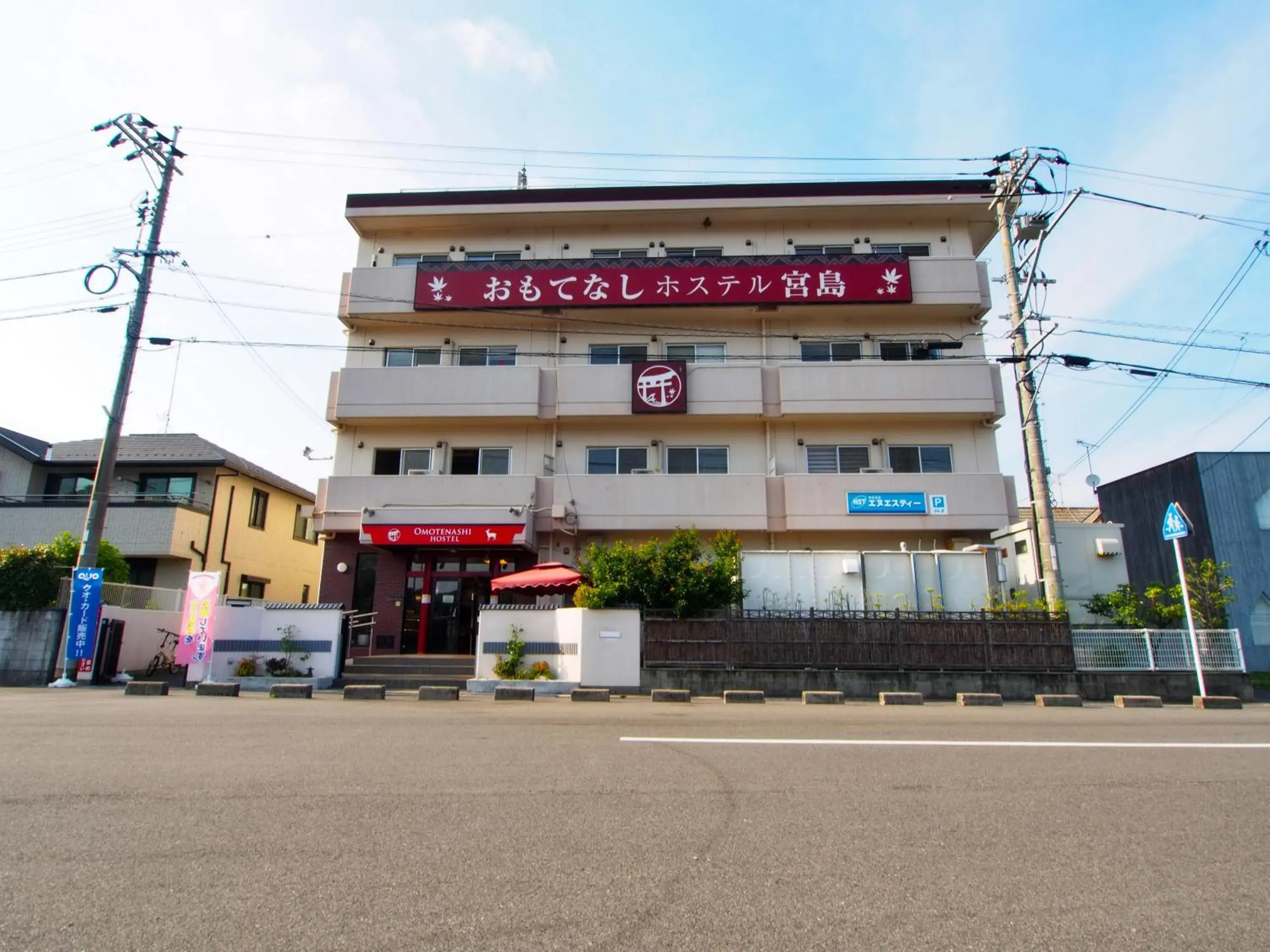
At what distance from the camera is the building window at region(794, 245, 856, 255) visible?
23.0 meters

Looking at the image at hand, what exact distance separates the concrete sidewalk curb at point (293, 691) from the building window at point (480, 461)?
29.3ft

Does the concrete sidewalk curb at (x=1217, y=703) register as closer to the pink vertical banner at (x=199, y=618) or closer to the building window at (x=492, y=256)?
the pink vertical banner at (x=199, y=618)

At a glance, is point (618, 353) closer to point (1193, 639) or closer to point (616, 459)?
point (616, 459)

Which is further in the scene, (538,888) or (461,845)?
(461,845)

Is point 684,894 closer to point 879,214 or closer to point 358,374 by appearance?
point 358,374

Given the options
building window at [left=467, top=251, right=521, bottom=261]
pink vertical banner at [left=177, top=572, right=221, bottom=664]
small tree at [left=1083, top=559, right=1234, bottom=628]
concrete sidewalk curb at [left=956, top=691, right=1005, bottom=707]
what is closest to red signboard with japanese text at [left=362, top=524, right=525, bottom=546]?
pink vertical banner at [left=177, top=572, right=221, bottom=664]

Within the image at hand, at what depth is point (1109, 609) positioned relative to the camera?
17156 mm

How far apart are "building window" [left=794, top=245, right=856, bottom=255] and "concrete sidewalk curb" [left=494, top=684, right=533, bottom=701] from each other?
16.3m

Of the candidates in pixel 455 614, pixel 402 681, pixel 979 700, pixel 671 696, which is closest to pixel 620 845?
pixel 671 696

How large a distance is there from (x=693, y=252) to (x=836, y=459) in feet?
26.7

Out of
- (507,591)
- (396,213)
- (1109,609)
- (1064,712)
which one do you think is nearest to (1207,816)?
(1064,712)

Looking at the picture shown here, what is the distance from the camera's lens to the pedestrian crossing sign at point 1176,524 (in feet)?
46.3

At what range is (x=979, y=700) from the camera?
13242mm

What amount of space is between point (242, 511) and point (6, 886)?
83.3 ft
